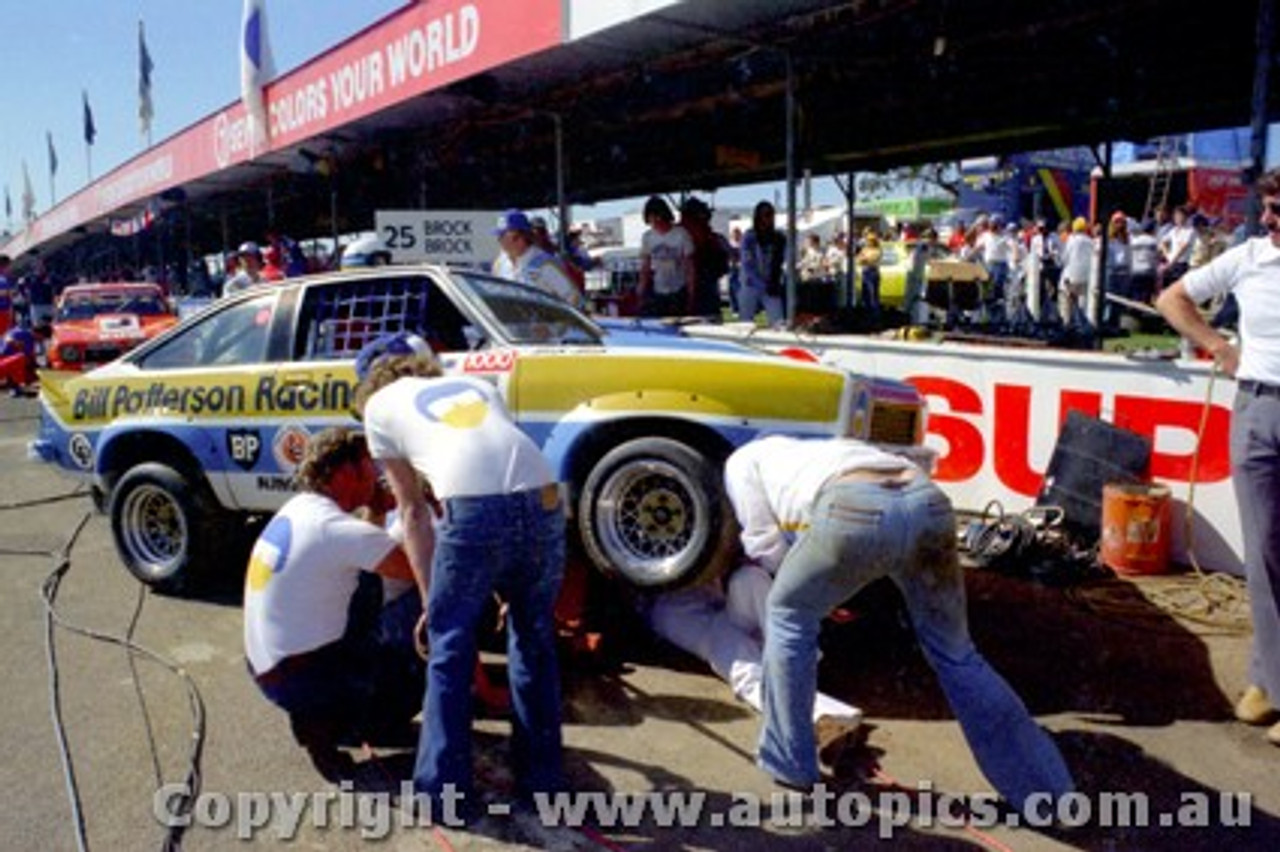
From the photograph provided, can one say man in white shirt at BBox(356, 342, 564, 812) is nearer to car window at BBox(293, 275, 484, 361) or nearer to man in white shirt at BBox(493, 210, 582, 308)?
car window at BBox(293, 275, 484, 361)

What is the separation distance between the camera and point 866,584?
3102 mm

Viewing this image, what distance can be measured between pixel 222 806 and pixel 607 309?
1012 centimetres

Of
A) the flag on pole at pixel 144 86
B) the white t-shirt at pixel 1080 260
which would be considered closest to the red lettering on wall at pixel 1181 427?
the white t-shirt at pixel 1080 260

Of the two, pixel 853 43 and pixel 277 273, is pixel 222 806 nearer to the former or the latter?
pixel 853 43

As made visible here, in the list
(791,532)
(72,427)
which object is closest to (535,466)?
(791,532)

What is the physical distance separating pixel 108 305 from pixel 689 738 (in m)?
14.1

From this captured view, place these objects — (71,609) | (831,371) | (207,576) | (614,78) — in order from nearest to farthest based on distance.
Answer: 1. (831,371)
2. (71,609)
3. (207,576)
4. (614,78)

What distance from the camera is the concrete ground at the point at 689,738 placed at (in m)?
3.13

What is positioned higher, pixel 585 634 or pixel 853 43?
pixel 853 43

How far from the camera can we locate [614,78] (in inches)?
384

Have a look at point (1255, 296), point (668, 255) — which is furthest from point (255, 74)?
point (1255, 296)

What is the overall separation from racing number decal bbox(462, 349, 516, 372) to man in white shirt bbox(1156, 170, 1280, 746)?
2.96 meters

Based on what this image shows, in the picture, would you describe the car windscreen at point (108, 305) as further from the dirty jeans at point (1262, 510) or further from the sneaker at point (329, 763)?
the dirty jeans at point (1262, 510)

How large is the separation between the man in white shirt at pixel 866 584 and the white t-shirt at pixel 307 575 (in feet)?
4.48
